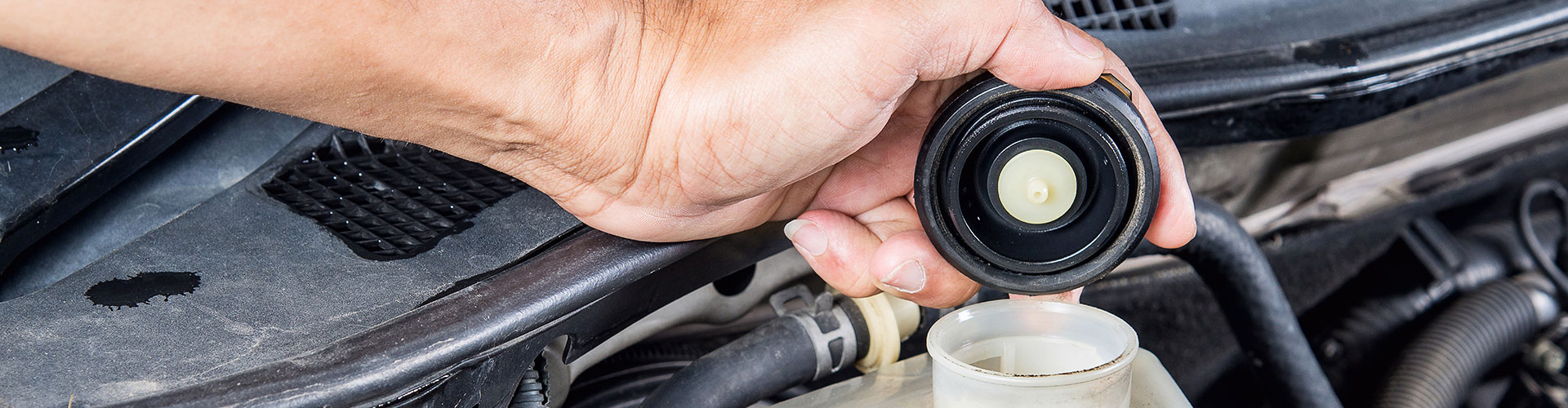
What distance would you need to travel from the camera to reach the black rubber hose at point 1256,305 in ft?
3.15

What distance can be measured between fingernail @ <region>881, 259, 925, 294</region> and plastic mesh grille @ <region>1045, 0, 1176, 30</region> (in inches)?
13.0

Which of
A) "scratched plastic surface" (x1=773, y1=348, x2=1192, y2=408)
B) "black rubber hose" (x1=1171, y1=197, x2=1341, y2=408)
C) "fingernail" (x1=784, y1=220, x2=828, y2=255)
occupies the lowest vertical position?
"black rubber hose" (x1=1171, y1=197, x2=1341, y2=408)

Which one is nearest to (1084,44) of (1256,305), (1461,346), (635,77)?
(635,77)

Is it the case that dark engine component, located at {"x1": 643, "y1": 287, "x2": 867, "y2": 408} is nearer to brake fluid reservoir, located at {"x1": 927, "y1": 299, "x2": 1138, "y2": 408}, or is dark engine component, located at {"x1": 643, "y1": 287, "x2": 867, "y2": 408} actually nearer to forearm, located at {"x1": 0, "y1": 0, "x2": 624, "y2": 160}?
brake fluid reservoir, located at {"x1": 927, "y1": 299, "x2": 1138, "y2": 408}

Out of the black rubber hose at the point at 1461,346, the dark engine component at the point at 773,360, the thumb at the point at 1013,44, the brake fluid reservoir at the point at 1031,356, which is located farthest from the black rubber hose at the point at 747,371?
the black rubber hose at the point at 1461,346

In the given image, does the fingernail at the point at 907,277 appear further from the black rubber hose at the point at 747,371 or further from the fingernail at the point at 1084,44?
the fingernail at the point at 1084,44

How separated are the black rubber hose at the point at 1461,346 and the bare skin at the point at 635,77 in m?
0.69

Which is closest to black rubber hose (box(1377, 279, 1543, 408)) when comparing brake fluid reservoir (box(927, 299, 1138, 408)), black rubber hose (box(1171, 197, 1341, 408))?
black rubber hose (box(1171, 197, 1341, 408))

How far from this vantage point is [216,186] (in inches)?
32.6

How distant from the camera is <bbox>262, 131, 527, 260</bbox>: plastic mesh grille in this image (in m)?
0.73

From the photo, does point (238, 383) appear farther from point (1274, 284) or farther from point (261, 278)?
point (1274, 284)

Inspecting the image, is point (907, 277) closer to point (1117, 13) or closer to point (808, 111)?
point (808, 111)

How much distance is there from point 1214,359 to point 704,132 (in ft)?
3.60

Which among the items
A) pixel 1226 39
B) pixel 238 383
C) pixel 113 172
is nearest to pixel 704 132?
pixel 238 383
